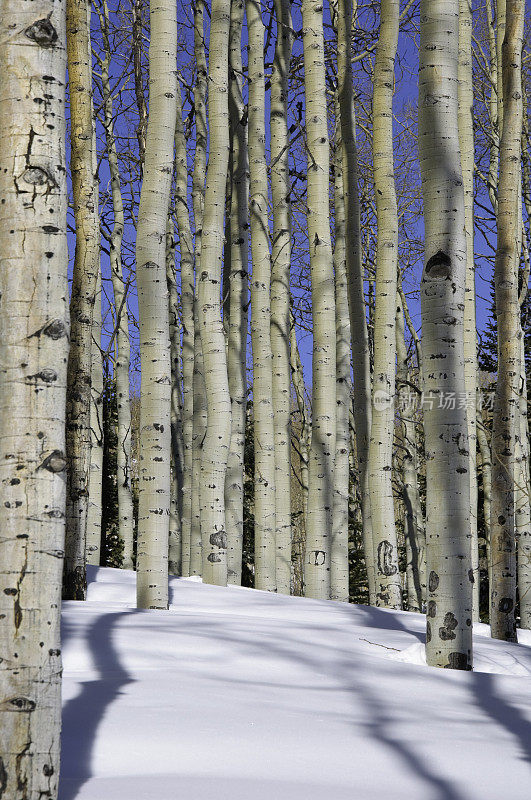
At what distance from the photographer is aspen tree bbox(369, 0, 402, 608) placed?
6930mm

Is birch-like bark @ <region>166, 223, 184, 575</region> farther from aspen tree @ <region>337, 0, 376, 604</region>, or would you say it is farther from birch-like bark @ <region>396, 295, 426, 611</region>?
aspen tree @ <region>337, 0, 376, 604</region>

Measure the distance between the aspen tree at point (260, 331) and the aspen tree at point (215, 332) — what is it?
1052mm

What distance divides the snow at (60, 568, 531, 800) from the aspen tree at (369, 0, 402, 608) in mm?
2801

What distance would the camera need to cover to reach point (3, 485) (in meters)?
1.78

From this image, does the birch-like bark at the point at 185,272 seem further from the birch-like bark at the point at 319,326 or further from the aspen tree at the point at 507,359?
the aspen tree at the point at 507,359

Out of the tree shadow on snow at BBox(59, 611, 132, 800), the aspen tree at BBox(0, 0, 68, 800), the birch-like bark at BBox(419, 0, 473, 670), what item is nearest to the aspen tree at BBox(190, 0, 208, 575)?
the birch-like bark at BBox(419, 0, 473, 670)

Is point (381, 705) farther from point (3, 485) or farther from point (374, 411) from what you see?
point (374, 411)

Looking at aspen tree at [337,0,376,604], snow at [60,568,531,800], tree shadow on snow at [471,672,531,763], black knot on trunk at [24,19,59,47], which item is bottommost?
tree shadow on snow at [471,672,531,763]

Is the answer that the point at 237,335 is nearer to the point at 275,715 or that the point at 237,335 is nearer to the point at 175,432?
the point at 175,432

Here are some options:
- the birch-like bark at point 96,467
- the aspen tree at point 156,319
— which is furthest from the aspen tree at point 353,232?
the aspen tree at point 156,319

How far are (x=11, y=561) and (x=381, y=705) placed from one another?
1.66 metres

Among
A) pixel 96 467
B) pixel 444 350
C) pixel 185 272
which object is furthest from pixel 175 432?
pixel 444 350

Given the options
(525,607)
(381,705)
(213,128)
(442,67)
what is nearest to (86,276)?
(213,128)

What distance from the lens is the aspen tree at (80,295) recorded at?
16.8 feet
